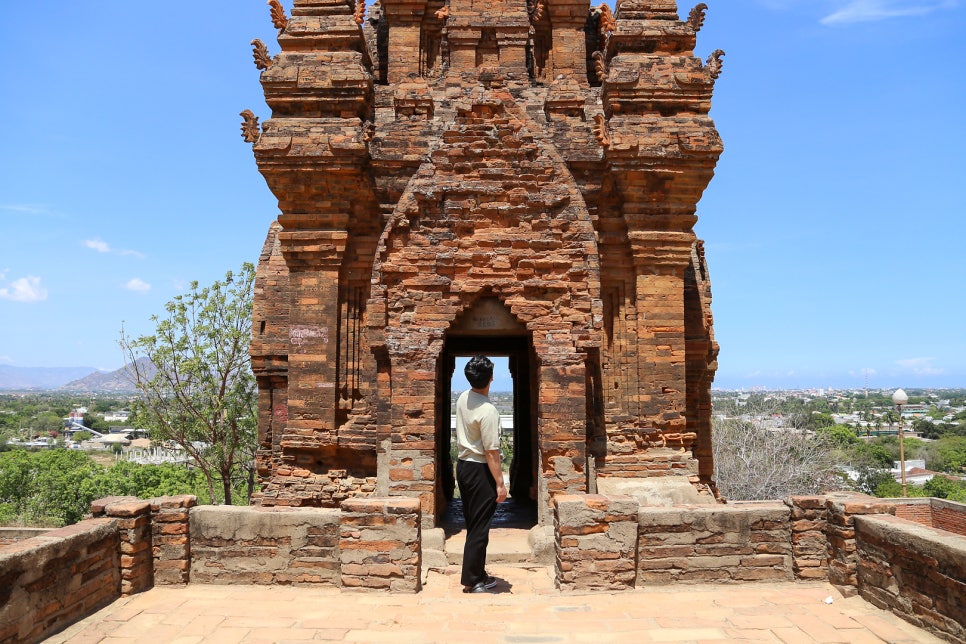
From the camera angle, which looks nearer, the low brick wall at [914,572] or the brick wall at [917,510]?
the low brick wall at [914,572]

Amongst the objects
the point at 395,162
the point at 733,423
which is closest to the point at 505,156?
the point at 395,162

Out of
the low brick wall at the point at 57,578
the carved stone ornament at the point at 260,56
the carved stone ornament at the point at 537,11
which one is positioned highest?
the carved stone ornament at the point at 537,11

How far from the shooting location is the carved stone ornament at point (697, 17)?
10578 millimetres

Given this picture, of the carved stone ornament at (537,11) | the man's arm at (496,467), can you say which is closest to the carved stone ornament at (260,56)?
the carved stone ornament at (537,11)

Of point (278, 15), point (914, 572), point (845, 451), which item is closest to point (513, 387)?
point (278, 15)

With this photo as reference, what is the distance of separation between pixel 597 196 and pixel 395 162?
9.93 ft

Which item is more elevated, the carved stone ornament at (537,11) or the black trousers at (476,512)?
the carved stone ornament at (537,11)

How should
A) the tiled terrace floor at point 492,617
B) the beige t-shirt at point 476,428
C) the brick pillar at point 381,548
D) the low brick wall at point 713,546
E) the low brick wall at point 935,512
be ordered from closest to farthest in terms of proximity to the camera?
the tiled terrace floor at point 492,617 < the brick pillar at point 381,548 < the beige t-shirt at point 476,428 < the low brick wall at point 713,546 < the low brick wall at point 935,512

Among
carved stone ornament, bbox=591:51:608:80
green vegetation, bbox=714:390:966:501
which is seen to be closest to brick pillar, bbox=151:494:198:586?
carved stone ornament, bbox=591:51:608:80

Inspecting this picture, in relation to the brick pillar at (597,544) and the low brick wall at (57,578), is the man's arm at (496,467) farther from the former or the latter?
the low brick wall at (57,578)

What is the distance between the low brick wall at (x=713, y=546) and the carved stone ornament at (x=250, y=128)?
7817 millimetres

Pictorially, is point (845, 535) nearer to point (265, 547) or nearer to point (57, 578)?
point (265, 547)

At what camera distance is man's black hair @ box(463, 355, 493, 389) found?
6234 mm

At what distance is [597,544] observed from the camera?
237 inches
